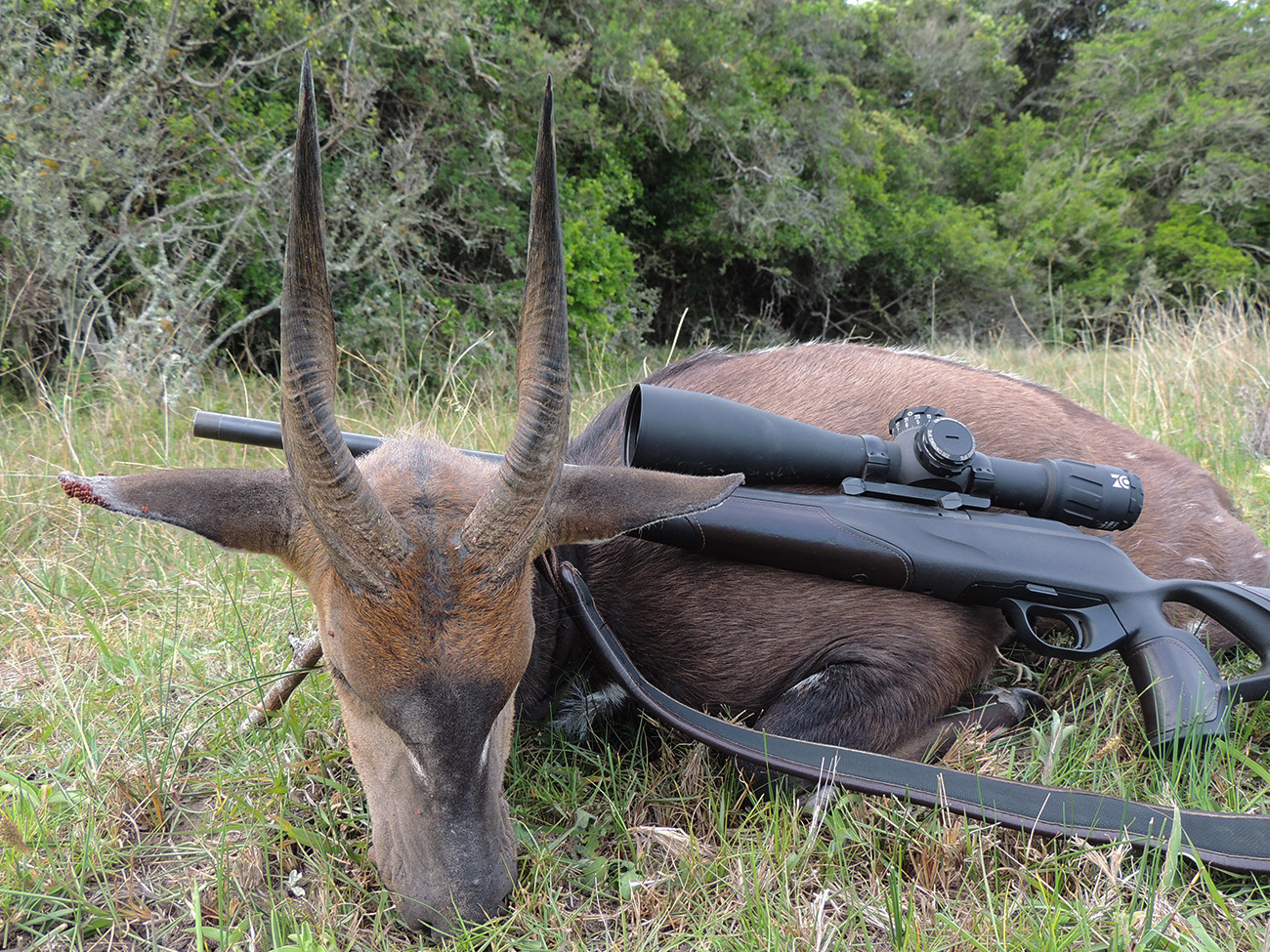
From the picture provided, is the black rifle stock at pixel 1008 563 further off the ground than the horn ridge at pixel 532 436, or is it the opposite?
the horn ridge at pixel 532 436

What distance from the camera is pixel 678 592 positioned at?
8.86 ft

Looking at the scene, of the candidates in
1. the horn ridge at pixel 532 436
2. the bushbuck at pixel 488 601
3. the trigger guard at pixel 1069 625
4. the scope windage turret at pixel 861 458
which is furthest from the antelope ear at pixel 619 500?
the trigger guard at pixel 1069 625

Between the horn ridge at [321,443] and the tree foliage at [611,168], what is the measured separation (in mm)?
5116

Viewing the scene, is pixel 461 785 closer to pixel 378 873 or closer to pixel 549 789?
pixel 378 873

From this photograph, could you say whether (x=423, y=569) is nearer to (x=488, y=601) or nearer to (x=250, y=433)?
(x=488, y=601)

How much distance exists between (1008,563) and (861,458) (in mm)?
534

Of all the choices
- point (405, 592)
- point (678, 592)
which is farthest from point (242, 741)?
point (678, 592)

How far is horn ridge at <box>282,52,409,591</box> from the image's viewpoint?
67.1 inches

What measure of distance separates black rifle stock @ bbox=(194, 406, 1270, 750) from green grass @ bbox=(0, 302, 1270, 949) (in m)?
0.24

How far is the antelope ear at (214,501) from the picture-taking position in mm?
1864

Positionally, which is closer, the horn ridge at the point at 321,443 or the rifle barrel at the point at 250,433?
the horn ridge at the point at 321,443

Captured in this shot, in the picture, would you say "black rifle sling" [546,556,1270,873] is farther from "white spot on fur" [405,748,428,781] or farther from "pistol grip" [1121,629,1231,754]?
"white spot on fur" [405,748,428,781]

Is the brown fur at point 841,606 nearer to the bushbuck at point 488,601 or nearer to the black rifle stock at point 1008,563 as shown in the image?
the bushbuck at point 488,601

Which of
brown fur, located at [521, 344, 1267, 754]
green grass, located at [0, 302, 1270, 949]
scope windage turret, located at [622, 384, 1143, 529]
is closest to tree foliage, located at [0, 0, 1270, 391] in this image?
green grass, located at [0, 302, 1270, 949]
